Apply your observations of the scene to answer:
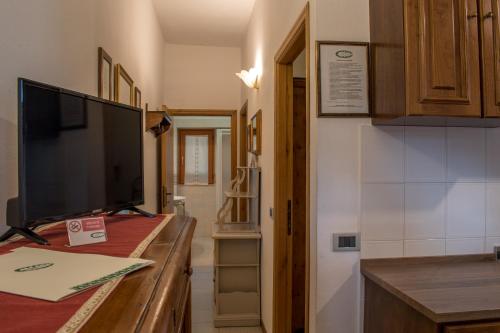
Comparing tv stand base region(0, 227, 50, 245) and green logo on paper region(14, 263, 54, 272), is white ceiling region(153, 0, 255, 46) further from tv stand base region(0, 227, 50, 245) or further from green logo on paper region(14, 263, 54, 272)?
green logo on paper region(14, 263, 54, 272)

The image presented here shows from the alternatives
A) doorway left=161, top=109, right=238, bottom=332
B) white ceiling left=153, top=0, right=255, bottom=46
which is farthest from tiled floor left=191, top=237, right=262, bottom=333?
white ceiling left=153, top=0, right=255, bottom=46

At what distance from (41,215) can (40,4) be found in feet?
2.58

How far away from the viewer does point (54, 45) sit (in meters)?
1.35

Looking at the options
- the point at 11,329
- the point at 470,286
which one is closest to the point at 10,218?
the point at 11,329

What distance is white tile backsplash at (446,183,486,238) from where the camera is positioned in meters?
1.61

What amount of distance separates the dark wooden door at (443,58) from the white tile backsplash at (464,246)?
0.63m

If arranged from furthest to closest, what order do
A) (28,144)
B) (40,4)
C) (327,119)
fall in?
(327,119) < (40,4) < (28,144)

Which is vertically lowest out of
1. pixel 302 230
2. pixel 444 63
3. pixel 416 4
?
pixel 302 230

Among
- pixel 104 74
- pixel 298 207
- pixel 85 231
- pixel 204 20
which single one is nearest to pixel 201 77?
pixel 204 20

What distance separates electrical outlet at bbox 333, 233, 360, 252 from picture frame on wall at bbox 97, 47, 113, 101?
143 centimetres

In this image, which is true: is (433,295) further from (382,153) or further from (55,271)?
(55,271)

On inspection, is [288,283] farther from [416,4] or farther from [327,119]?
[416,4]

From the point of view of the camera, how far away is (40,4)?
1.24 m

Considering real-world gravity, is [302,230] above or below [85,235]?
below
